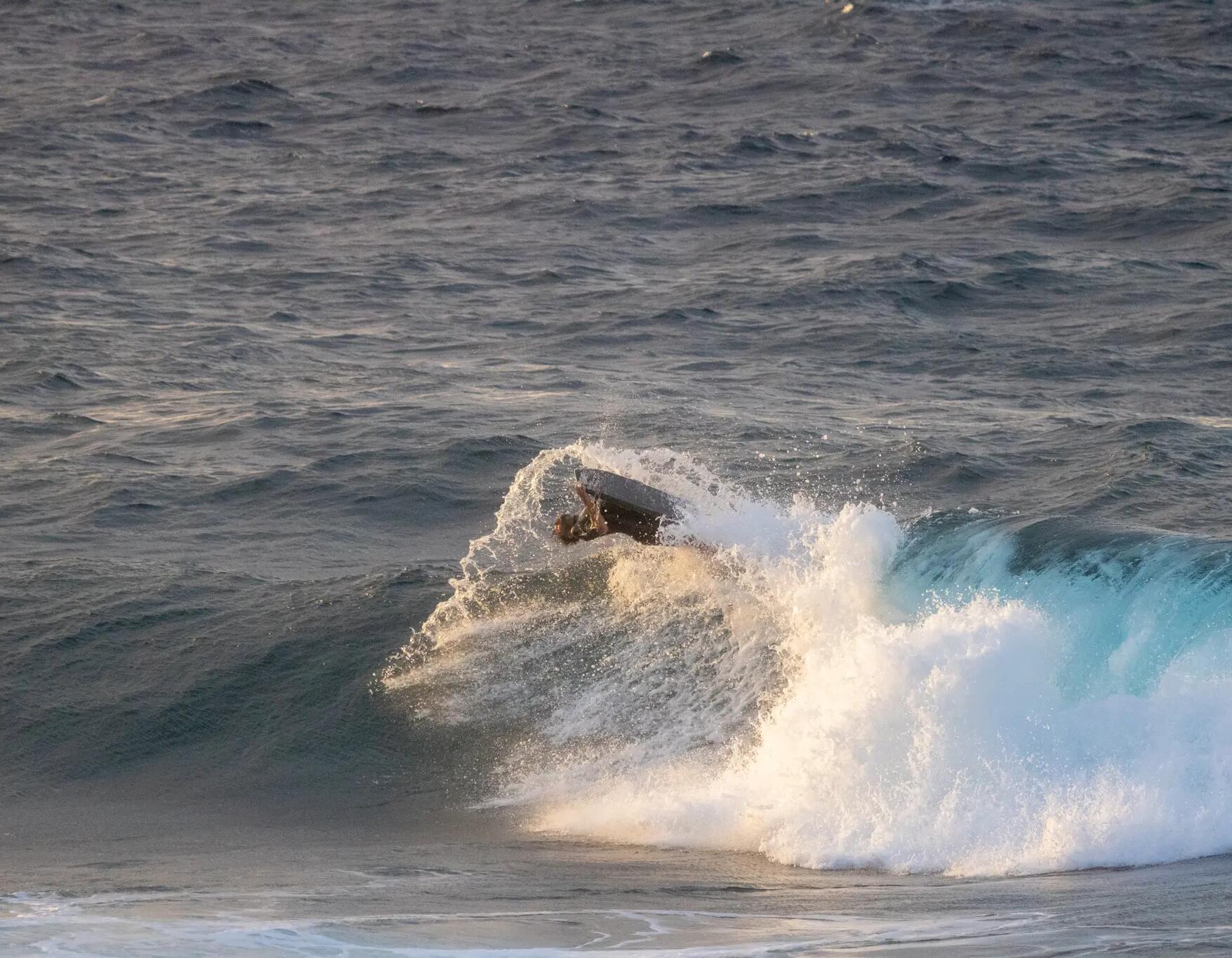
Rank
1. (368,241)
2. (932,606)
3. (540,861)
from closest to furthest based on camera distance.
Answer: (540,861) < (932,606) < (368,241)

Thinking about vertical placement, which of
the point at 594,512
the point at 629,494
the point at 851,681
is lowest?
the point at 851,681

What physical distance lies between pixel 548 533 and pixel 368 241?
12725 millimetres

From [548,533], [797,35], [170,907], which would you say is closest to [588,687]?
[548,533]

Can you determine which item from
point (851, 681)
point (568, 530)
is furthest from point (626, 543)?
point (851, 681)

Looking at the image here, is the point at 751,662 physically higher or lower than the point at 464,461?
lower

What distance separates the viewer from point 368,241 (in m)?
25.9

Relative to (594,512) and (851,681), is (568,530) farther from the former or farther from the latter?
(851,681)

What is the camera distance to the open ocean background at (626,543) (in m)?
9.07

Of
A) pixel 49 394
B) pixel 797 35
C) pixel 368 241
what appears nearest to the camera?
pixel 49 394

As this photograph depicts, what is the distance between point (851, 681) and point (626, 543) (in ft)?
11.0

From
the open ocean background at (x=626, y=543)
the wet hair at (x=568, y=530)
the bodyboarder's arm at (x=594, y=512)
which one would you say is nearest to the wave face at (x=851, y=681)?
the open ocean background at (x=626, y=543)

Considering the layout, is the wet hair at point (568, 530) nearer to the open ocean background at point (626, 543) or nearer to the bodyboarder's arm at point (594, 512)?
the bodyboarder's arm at point (594, 512)

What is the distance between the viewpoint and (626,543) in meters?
13.4

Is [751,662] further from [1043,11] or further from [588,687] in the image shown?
[1043,11]
